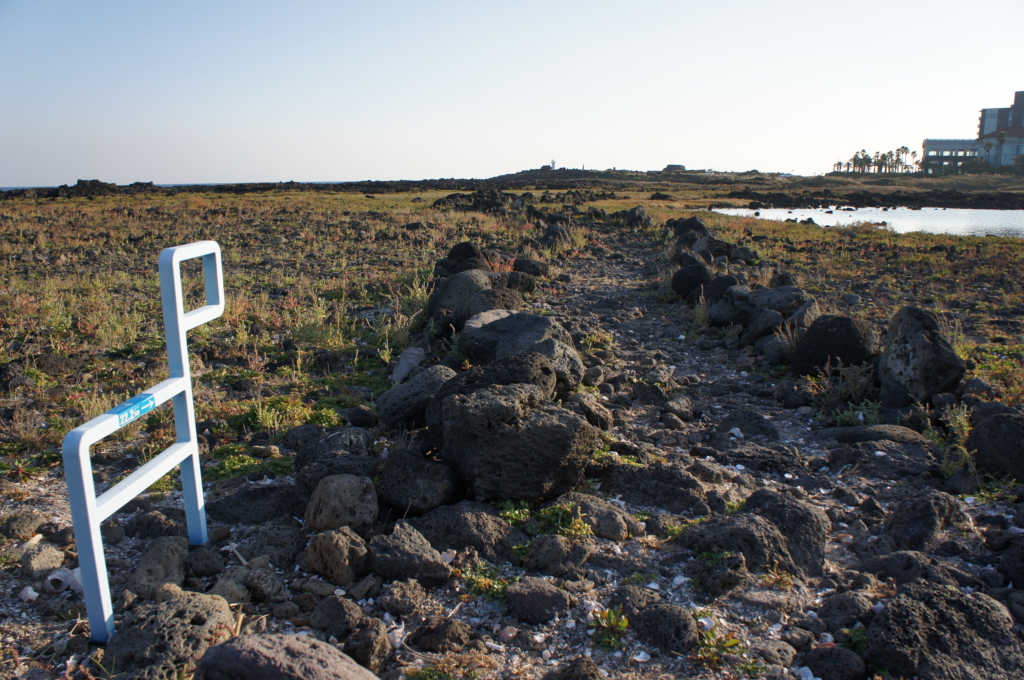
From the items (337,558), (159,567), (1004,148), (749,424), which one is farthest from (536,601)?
(1004,148)

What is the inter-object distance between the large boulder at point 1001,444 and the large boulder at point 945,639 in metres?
1.92

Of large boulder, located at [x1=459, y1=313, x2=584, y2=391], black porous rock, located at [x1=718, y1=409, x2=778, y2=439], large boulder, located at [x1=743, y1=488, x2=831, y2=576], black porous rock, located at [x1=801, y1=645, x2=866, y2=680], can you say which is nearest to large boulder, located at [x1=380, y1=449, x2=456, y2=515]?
large boulder, located at [x1=743, y1=488, x2=831, y2=576]

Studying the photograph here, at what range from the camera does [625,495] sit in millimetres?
3975

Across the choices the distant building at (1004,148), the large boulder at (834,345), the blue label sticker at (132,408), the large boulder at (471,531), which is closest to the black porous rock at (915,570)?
the large boulder at (471,531)

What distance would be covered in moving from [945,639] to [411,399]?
3533mm

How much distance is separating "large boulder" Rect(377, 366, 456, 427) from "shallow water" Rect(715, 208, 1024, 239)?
25.0 meters

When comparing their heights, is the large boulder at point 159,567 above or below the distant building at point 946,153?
below

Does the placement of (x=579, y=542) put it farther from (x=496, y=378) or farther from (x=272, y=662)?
(x=272, y=662)

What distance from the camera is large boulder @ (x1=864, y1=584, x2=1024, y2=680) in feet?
7.97

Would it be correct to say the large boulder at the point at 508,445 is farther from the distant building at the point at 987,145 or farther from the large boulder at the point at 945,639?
the distant building at the point at 987,145

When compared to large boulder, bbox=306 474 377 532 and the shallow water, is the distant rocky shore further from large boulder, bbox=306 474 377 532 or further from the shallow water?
large boulder, bbox=306 474 377 532

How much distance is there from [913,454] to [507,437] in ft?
10.0

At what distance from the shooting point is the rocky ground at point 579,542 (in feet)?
8.23

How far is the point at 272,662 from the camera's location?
6.84 feet
